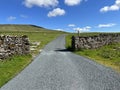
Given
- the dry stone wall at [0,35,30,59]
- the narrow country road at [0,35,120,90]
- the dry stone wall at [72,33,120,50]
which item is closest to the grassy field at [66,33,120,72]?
the dry stone wall at [72,33,120,50]

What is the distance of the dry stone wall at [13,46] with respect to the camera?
23.0m

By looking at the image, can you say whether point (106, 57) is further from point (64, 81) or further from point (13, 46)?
point (64, 81)

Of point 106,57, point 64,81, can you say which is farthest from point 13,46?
point 64,81

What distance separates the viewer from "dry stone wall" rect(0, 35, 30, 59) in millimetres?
22953

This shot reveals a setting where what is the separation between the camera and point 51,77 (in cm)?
1360

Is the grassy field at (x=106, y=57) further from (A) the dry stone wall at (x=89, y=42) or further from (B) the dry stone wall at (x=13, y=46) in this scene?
(B) the dry stone wall at (x=13, y=46)

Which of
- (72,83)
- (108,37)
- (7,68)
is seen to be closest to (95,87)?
(72,83)

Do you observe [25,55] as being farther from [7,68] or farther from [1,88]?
[1,88]

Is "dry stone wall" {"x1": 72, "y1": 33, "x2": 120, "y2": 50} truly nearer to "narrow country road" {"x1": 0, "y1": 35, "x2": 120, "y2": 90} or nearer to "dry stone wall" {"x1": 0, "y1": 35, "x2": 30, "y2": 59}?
"dry stone wall" {"x1": 0, "y1": 35, "x2": 30, "y2": 59}

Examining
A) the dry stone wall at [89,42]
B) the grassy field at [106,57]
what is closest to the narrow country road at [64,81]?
the grassy field at [106,57]

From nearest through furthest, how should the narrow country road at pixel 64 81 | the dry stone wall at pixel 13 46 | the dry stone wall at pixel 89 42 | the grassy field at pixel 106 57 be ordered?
1. the narrow country road at pixel 64 81
2. the grassy field at pixel 106 57
3. the dry stone wall at pixel 13 46
4. the dry stone wall at pixel 89 42

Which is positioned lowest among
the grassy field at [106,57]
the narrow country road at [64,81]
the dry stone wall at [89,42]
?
the grassy field at [106,57]

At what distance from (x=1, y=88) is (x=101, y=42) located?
24.5m

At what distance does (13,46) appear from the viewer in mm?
24328
